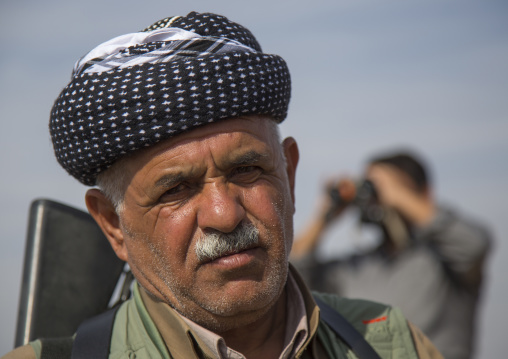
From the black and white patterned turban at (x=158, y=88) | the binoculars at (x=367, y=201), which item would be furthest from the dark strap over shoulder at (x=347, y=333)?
the binoculars at (x=367, y=201)

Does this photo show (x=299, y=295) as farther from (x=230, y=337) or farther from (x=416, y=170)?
(x=416, y=170)

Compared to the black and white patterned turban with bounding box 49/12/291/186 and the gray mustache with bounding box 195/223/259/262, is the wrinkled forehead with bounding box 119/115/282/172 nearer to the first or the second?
the black and white patterned turban with bounding box 49/12/291/186

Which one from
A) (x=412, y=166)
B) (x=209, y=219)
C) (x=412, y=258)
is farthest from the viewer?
(x=412, y=166)

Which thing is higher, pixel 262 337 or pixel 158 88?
pixel 158 88

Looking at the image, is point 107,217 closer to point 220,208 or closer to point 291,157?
point 220,208

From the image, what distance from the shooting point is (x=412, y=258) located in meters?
4.43

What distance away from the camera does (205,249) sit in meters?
1.84

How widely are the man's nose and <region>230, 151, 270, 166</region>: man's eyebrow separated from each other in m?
0.07

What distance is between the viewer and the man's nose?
182 centimetres

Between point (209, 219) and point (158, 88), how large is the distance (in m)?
0.38

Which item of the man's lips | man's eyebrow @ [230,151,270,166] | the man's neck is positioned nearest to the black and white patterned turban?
man's eyebrow @ [230,151,270,166]

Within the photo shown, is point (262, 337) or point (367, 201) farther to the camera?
point (367, 201)

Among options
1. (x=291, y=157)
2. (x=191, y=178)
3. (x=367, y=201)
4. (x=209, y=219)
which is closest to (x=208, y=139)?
(x=191, y=178)

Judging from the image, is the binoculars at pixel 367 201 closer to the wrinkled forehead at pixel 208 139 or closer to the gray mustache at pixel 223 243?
the wrinkled forehead at pixel 208 139
